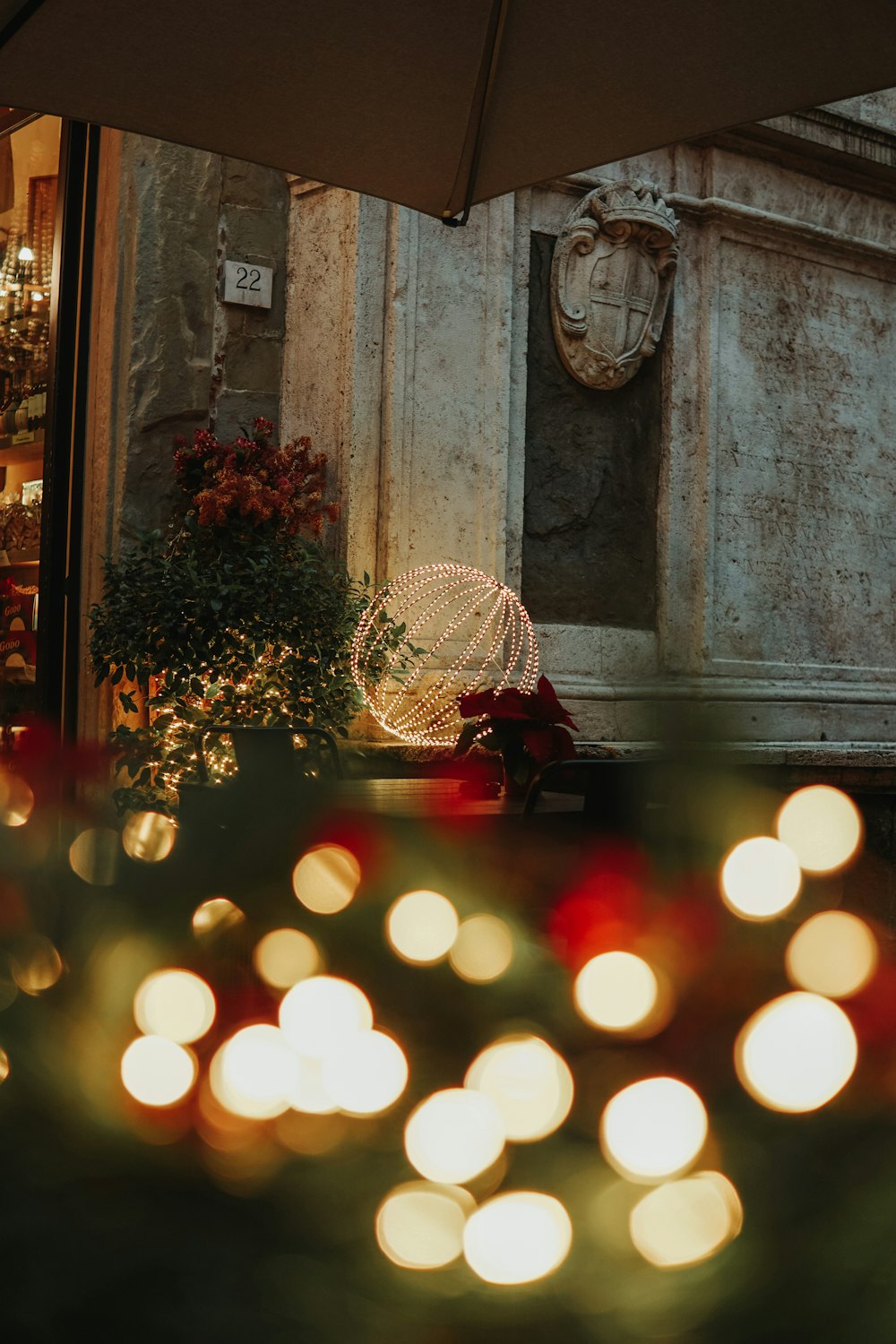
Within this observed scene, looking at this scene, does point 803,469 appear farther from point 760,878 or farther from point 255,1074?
point 255,1074

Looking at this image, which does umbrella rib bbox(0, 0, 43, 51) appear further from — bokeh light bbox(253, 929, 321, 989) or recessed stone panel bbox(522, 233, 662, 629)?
recessed stone panel bbox(522, 233, 662, 629)

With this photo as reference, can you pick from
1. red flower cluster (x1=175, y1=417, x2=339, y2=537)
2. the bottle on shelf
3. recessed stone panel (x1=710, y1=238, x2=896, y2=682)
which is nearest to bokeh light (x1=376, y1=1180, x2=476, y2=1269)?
red flower cluster (x1=175, y1=417, x2=339, y2=537)

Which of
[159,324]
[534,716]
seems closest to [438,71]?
[534,716]

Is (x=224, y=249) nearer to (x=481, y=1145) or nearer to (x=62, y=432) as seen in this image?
(x=62, y=432)

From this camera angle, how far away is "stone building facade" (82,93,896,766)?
4.96 metres

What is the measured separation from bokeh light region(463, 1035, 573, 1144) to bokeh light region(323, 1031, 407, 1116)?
43mm

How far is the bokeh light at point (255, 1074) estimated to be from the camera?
76cm

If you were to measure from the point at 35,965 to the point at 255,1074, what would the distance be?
0.68ft

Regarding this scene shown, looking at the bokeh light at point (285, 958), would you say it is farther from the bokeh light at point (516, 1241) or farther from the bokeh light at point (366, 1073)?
the bokeh light at point (516, 1241)

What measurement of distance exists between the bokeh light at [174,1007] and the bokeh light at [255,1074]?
0.06 meters

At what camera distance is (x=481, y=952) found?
0.82m

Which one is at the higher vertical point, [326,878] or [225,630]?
[225,630]

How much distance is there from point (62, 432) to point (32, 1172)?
477cm

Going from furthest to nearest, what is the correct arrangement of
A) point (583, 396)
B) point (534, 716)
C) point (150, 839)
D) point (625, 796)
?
1. point (583, 396)
2. point (534, 716)
3. point (150, 839)
4. point (625, 796)
